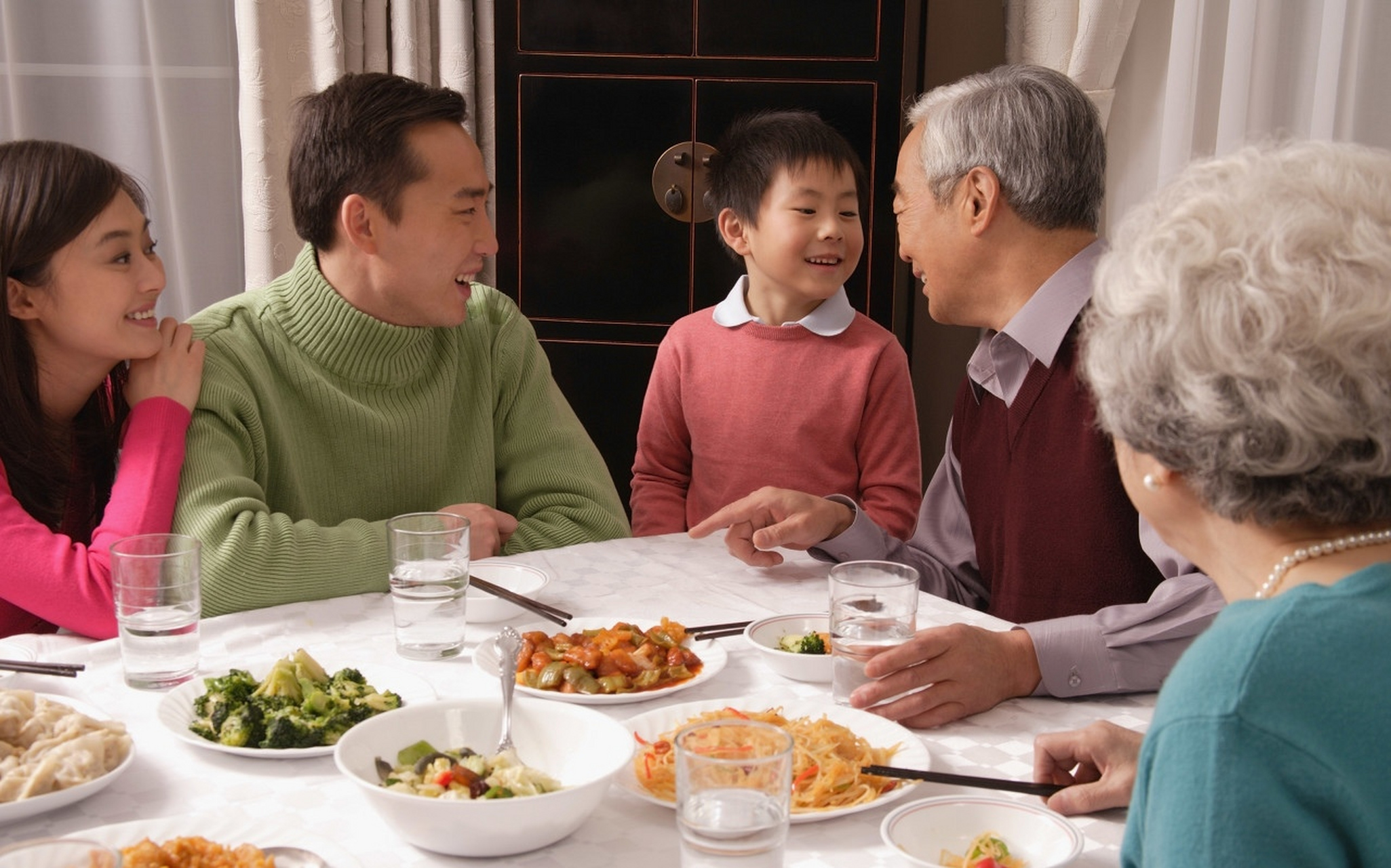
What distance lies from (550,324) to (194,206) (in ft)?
3.46

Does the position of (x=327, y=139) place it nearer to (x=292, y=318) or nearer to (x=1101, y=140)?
(x=292, y=318)

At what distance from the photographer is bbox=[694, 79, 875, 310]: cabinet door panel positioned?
3.39 m

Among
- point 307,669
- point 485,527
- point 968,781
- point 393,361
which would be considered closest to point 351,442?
point 393,361

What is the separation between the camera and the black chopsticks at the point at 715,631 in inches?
64.1

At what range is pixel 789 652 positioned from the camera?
5.04 ft

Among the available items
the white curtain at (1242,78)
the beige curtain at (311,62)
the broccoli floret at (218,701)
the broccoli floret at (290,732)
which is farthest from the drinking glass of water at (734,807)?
the beige curtain at (311,62)

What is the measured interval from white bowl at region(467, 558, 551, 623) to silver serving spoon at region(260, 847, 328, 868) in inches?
27.0

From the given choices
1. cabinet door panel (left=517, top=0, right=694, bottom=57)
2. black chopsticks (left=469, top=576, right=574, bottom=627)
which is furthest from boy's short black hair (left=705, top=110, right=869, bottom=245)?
black chopsticks (left=469, top=576, right=574, bottom=627)

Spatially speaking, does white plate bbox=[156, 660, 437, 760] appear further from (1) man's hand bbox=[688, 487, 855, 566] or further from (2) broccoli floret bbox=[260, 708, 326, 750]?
(1) man's hand bbox=[688, 487, 855, 566]

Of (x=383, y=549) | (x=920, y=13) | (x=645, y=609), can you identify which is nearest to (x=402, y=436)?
(x=383, y=549)

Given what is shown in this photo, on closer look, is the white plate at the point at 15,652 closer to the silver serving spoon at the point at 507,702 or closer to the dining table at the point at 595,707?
the dining table at the point at 595,707

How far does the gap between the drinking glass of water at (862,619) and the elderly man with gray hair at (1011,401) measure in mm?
393

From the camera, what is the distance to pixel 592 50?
345cm

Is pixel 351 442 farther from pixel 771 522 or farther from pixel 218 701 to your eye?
pixel 218 701
